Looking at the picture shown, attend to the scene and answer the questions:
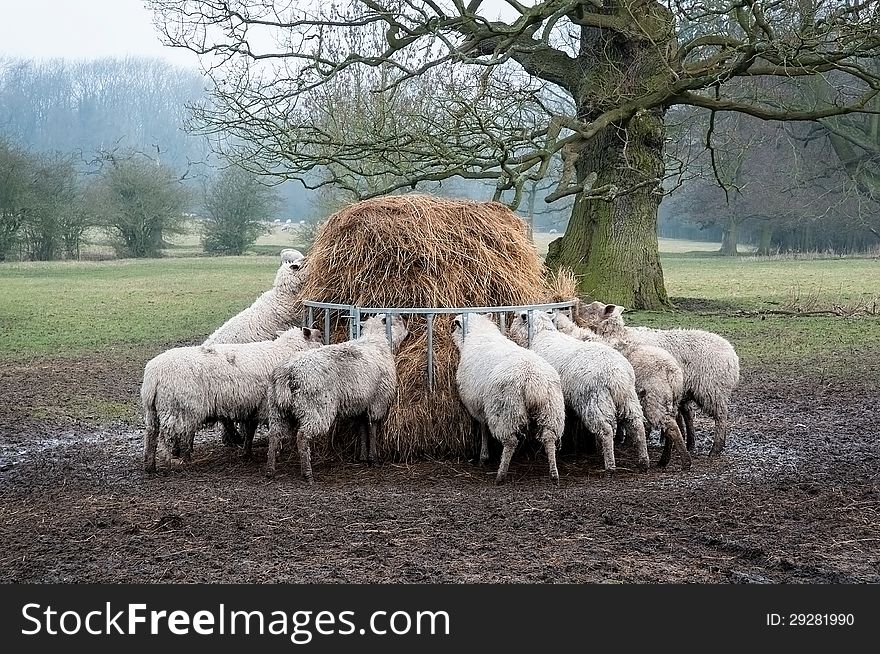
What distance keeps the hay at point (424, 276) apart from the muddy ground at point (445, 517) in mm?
359

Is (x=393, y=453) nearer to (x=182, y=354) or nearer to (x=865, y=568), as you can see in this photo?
(x=182, y=354)

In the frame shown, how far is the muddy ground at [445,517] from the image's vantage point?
5320 mm

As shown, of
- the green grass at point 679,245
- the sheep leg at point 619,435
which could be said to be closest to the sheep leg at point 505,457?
the sheep leg at point 619,435

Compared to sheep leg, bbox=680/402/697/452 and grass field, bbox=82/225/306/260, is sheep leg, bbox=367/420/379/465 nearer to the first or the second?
sheep leg, bbox=680/402/697/452

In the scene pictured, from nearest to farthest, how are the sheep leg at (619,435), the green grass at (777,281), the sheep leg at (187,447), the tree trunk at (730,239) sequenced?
the sheep leg at (187,447) < the sheep leg at (619,435) < the green grass at (777,281) < the tree trunk at (730,239)

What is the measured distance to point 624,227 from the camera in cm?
1742

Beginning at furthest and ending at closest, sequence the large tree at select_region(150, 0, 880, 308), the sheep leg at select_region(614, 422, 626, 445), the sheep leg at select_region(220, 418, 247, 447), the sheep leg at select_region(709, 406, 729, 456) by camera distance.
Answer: the large tree at select_region(150, 0, 880, 308), the sheep leg at select_region(614, 422, 626, 445), the sheep leg at select_region(220, 418, 247, 447), the sheep leg at select_region(709, 406, 729, 456)

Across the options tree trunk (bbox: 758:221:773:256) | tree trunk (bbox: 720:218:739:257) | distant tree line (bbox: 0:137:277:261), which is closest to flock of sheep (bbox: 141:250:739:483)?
distant tree line (bbox: 0:137:277:261)

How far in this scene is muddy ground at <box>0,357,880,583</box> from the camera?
17.5 ft

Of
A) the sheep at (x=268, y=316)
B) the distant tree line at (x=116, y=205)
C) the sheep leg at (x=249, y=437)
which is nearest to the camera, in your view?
the sheep leg at (x=249, y=437)

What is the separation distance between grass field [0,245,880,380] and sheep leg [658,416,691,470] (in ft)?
21.7

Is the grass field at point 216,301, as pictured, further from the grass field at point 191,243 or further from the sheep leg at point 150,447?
the sheep leg at point 150,447

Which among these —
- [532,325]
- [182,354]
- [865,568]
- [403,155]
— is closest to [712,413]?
[532,325]

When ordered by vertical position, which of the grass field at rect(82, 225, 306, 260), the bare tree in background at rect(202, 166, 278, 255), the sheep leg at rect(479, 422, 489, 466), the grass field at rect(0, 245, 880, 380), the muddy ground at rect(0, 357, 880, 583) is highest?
the bare tree in background at rect(202, 166, 278, 255)
